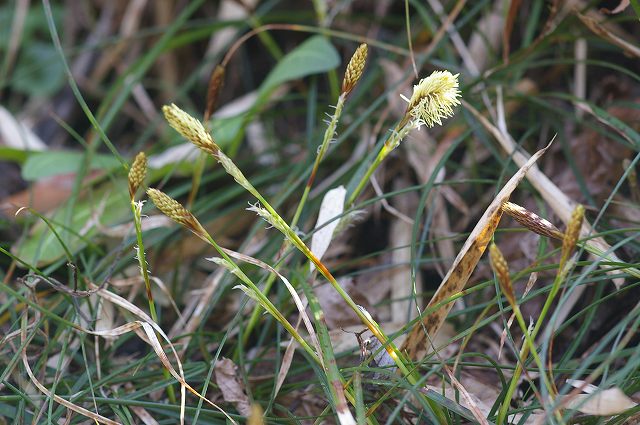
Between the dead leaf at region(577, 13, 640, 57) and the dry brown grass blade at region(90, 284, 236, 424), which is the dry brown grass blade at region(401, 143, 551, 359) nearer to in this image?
the dry brown grass blade at region(90, 284, 236, 424)

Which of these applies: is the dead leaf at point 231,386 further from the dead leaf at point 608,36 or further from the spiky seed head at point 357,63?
the dead leaf at point 608,36

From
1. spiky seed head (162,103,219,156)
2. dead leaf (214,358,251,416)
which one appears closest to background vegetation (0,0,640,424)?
dead leaf (214,358,251,416)

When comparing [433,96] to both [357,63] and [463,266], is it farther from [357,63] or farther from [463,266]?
[463,266]

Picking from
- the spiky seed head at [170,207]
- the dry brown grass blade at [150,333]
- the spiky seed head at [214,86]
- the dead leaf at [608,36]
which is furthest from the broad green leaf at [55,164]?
the dead leaf at [608,36]

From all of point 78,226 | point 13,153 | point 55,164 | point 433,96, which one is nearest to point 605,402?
point 433,96

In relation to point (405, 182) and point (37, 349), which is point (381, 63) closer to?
point (405, 182)

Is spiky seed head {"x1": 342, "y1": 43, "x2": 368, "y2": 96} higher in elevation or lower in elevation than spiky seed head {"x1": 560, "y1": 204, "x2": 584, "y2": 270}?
higher
